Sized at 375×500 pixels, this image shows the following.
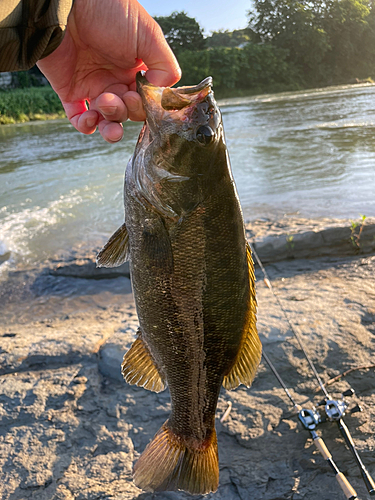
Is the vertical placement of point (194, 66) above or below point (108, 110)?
above

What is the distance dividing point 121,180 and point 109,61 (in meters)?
9.34

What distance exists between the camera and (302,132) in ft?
57.2

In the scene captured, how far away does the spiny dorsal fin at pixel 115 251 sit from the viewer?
6.60 feet

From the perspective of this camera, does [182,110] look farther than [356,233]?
No

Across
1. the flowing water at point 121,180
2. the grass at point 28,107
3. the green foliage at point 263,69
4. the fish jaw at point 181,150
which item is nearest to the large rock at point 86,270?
the flowing water at point 121,180

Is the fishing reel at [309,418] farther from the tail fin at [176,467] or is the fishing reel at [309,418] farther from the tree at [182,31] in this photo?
the tree at [182,31]

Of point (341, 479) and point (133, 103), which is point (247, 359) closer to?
point (341, 479)

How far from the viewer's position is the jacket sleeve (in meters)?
2.00

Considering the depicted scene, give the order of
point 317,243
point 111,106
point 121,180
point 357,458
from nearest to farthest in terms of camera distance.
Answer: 1. point 111,106
2. point 357,458
3. point 317,243
4. point 121,180

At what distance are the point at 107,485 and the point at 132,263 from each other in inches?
65.2

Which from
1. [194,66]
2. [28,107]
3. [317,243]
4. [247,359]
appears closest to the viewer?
[247,359]

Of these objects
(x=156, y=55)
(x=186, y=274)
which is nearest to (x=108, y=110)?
(x=156, y=55)

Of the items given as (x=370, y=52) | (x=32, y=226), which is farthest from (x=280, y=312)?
(x=370, y=52)

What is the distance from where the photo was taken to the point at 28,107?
35.3 metres
